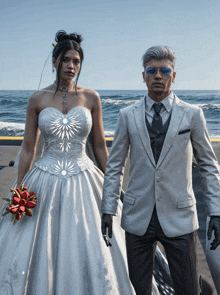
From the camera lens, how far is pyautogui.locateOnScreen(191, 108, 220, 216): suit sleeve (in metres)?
1.77

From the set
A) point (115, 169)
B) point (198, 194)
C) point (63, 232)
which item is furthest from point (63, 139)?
point (198, 194)

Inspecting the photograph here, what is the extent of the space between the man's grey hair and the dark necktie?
252mm

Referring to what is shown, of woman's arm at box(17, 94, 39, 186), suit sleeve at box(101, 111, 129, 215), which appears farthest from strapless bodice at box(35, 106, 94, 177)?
suit sleeve at box(101, 111, 129, 215)

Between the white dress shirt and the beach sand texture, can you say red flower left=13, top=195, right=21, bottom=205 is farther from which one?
the beach sand texture

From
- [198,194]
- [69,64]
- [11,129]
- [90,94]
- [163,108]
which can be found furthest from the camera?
[11,129]

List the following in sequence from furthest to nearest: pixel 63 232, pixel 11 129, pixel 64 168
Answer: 1. pixel 11 129
2. pixel 64 168
3. pixel 63 232

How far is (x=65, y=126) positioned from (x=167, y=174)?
1.21 meters

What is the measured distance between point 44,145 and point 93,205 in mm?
760

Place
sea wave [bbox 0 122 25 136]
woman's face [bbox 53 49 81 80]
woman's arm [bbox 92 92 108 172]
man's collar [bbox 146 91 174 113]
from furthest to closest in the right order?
sea wave [bbox 0 122 25 136], woman's arm [bbox 92 92 108 172], woman's face [bbox 53 49 81 80], man's collar [bbox 146 91 174 113]

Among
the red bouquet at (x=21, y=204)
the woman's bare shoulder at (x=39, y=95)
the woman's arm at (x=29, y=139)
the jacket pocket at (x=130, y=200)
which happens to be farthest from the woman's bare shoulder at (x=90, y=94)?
the jacket pocket at (x=130, y=200)

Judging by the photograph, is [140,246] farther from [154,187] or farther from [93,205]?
[93,205]

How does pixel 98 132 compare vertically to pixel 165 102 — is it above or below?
below

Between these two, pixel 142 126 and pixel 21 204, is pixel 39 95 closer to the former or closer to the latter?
pixel 21 204

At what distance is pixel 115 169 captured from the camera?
1.95m
